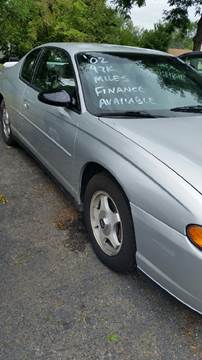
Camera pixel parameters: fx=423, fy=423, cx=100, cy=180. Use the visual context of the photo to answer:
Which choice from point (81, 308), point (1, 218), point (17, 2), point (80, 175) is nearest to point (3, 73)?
point (17, 2)

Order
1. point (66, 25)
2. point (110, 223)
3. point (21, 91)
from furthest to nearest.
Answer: point (66, 25) → point (21, 91) → point (110, 223)

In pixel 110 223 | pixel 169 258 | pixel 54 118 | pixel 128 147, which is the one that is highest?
pixel 128 147

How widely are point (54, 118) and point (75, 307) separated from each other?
1.70 m

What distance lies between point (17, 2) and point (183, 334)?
635cm

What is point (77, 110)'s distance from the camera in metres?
3.22

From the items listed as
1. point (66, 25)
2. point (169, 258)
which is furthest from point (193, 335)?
point (66, 25)

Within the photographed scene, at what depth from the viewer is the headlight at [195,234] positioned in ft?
6.73

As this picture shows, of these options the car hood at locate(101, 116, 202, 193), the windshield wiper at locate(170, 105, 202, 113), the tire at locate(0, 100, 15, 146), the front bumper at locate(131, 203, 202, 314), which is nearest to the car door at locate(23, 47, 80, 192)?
the car hood at locate(101, 116, 202, 193)

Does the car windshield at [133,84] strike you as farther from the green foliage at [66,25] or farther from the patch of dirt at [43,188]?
the green foliage at [66,25]

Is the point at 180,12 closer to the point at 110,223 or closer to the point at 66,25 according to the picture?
the point at 66,25

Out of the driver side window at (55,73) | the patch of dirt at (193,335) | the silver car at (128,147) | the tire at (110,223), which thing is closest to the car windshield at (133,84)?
the silver car at (128,147)

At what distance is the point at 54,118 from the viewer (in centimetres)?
361

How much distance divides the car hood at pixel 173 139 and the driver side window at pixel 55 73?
0.66 m

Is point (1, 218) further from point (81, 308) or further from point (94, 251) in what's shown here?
point (81, 308)
